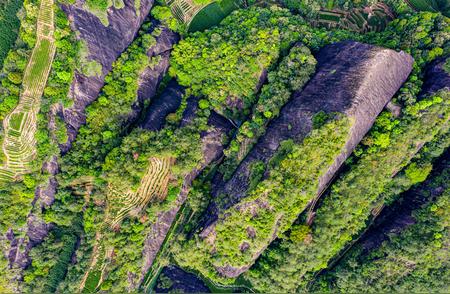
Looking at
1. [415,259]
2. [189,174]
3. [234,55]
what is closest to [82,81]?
[189,174]

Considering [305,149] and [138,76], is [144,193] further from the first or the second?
[305,149]

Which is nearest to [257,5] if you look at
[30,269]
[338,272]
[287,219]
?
[287,219]

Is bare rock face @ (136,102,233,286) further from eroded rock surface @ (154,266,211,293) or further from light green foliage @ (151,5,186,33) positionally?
light green foliage @ (151,5,186,33)

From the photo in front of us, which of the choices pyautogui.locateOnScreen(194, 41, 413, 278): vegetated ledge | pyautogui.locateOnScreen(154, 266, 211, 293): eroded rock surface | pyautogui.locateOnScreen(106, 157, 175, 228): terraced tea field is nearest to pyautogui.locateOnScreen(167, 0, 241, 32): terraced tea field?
pyautogui.locateOnScreen(194, 41, 413, 278): vegetated ledge

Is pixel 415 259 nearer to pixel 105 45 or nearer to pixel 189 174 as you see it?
pixel 189 174

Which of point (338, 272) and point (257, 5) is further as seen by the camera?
point (257, 5)

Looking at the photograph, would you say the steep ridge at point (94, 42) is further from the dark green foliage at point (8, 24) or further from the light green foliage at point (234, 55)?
the dark green foliage at point (8, 24)

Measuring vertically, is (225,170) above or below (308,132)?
below
